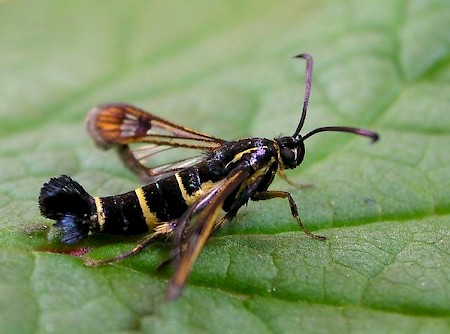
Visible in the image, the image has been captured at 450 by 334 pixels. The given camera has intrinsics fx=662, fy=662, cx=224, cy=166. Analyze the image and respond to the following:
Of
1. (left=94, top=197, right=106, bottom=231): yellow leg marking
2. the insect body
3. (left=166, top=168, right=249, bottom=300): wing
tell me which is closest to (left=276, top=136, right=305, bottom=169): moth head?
the insect body

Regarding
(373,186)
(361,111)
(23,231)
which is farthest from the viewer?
(361,111)

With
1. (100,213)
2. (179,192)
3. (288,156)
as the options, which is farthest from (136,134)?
(288,156)

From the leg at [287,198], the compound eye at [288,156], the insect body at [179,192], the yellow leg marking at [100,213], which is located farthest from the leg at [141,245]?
the compound eye at [288,156]

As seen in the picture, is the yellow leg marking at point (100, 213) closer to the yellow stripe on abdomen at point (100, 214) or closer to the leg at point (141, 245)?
the yellow stripe on abdomen at point (100, 214)

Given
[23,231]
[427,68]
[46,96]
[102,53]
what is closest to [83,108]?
[46,96]

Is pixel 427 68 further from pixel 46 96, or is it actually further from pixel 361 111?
pixel 46 96

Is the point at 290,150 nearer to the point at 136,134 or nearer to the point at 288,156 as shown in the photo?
the point at 288,156
